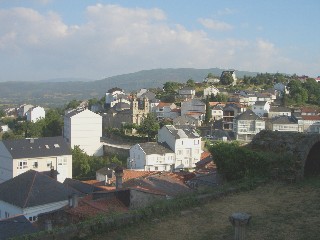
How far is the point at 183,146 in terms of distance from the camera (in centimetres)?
4600

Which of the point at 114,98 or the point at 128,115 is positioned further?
the point at 114,98

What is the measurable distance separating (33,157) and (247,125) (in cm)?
3348

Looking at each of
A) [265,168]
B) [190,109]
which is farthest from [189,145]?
[265,168]

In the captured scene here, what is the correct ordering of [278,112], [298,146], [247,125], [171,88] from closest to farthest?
[298,146], [247,125], [278,112], [171,88]

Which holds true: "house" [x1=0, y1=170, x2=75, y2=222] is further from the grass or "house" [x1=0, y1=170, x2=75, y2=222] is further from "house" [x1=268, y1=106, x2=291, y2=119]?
"house" [x1=268, y1=106, x2=291, y2=119]

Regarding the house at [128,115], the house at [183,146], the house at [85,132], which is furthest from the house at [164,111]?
the house at [183,146]

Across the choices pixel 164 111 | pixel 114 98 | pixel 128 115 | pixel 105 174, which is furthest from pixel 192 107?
pixel 105 174

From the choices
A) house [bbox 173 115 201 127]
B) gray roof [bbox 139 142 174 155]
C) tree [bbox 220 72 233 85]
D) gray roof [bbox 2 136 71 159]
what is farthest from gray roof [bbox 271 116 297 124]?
tree [bbox 220 72 233 85]

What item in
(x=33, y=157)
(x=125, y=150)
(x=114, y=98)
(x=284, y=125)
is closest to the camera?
(x=33, y=157)

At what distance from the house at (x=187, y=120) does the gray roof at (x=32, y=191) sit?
130ft

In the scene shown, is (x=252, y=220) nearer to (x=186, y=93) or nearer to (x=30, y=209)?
(x=30, y=209)

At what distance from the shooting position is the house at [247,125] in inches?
2404

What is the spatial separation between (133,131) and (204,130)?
11028 millimetres

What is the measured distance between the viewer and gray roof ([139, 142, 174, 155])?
43.8 m
